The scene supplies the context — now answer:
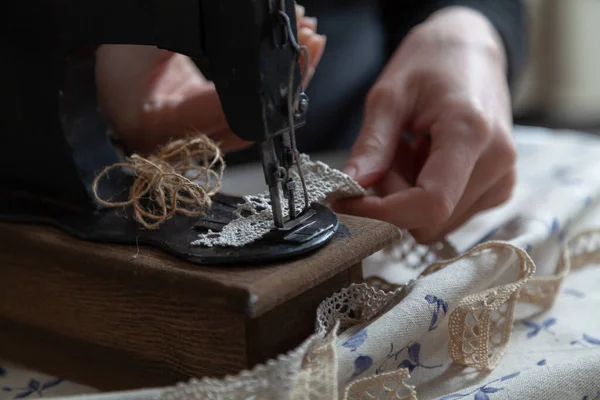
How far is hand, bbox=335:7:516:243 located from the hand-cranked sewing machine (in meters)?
0.11

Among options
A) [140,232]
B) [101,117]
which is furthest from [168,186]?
[101,117]

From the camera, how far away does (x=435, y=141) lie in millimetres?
737

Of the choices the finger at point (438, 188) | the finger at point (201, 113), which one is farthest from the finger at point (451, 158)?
the finger at point (201, 113)

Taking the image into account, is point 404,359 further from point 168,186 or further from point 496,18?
point 496,18

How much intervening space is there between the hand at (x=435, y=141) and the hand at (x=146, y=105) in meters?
0.13

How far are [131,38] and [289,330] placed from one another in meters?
0.27

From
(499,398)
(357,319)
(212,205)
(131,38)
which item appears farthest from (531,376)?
(131,38)

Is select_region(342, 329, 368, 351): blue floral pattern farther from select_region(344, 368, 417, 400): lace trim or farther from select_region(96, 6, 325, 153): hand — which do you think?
select_region(96, 6, 325, 153): hand

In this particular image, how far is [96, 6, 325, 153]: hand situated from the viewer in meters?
0.82

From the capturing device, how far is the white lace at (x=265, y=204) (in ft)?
1.88

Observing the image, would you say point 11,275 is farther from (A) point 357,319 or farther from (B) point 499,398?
(B) point 499,398

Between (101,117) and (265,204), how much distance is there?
0.22 m

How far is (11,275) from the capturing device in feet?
2.32

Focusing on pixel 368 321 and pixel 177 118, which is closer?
pixel 368 321
